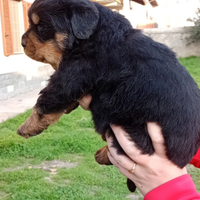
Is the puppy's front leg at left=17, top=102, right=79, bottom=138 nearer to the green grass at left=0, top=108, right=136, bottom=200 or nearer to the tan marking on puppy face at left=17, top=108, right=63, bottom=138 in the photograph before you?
the tan marking on puppy face at left=17, top=108, right=63, bottom=138

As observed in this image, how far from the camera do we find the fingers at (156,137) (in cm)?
161

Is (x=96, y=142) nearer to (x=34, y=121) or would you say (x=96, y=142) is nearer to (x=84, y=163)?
(x=84, y=163)

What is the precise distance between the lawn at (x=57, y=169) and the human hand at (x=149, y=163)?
1.77m

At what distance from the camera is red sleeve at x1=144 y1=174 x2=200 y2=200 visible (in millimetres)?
1499

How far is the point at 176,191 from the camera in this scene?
1531 millimetres

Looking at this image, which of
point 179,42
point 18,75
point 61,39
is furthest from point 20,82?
point 179,42

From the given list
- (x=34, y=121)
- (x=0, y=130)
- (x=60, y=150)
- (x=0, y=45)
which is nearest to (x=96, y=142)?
(x=60, y=150)

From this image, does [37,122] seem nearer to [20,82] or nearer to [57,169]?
[57,169]

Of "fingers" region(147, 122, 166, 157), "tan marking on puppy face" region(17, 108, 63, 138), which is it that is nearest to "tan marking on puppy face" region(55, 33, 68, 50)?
"tan marking on puppy face" region(17, 108, 63, 138)

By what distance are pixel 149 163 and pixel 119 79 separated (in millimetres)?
511

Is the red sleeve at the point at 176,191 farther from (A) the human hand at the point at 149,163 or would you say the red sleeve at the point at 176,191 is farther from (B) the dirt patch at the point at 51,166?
(B) the dirt patch at the point at 51,166

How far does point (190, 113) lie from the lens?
1.64 m

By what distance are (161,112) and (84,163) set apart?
2.69 metres

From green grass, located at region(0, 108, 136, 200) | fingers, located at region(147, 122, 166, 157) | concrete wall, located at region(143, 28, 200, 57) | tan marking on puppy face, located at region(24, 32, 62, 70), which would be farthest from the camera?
concrete wall, located at region(143, 28, 200, 57)
